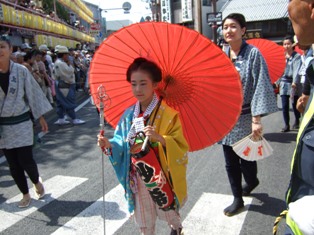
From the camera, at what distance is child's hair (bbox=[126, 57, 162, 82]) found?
1.97 meters

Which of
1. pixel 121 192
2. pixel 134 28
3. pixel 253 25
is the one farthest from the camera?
pixel 253 25

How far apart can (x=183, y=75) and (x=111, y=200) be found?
81.4 inches

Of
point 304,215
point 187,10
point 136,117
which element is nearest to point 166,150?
point 136,117

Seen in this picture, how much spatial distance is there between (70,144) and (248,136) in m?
4.00

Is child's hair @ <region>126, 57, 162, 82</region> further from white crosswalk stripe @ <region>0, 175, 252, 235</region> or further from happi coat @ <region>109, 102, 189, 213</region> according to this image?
white crosswalk stripe @ <region>0, 175, 252, 235</region>

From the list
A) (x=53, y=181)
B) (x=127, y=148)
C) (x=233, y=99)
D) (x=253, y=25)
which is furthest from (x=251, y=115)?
(x=253, y=25)

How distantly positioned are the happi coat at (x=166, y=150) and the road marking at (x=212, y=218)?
0.90m

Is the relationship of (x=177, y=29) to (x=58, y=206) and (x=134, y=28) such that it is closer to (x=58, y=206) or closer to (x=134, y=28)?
(x=134, y=28)

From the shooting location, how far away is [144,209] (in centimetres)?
217

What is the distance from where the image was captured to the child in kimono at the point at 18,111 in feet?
10.4

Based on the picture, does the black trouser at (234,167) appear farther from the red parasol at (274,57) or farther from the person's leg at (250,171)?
the red parasol at (274,57)

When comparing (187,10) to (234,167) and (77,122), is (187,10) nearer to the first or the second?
(77,122)

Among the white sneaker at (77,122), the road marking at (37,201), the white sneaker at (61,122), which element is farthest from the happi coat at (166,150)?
the white sneaker at (61,122)

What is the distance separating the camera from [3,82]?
317 cm
